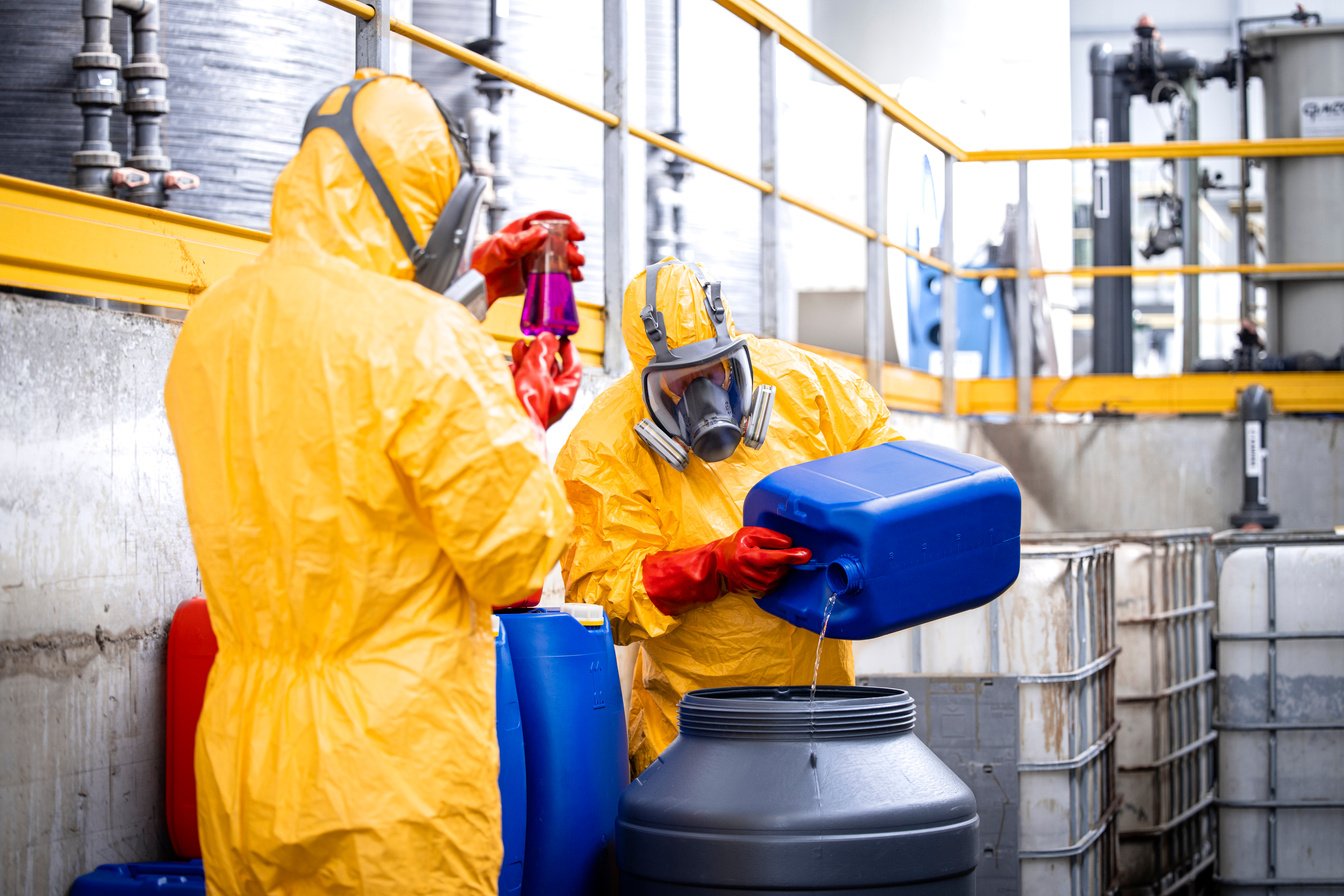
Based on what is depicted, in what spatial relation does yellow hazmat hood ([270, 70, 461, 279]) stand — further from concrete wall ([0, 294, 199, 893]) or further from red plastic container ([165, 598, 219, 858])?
red plastic container ([165, 598, 219, 858])

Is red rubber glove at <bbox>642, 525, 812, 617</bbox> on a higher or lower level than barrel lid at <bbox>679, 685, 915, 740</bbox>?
higher

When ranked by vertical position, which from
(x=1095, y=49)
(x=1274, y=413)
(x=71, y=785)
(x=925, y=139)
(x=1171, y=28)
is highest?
(x=1171, y=28)

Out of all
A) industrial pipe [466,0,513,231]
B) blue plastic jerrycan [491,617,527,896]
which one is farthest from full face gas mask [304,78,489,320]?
industrial pipe [466,0,513,231]

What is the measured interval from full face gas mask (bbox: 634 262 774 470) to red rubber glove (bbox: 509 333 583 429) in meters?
0.65

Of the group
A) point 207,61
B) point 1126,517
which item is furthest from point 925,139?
point 207,61

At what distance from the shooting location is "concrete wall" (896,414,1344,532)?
22.4 feet

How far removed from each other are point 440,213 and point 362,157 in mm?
129

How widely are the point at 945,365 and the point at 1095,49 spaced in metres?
2.64

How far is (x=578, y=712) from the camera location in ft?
8.56

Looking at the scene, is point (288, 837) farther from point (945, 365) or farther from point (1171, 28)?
point (1171, 28)

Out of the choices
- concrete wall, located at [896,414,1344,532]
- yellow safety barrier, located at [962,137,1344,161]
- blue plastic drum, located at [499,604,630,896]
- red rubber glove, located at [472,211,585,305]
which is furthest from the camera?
yellow safety barrier, located at [962,137,1344,161]

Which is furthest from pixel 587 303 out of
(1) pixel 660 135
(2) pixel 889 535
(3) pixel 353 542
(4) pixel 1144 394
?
(4) pixel 1144 394

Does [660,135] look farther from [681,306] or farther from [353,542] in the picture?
[353,542]

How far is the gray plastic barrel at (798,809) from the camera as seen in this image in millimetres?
2334
